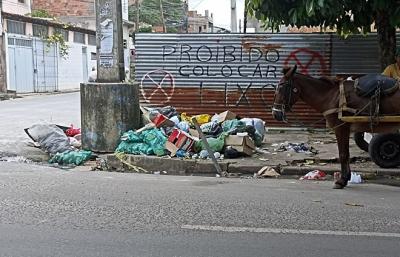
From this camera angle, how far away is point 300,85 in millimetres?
8398

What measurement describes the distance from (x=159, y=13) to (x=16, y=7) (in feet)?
114

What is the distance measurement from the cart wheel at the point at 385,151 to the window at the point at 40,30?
27.7m

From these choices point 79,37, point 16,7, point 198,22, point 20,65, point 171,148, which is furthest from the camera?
point 198,22

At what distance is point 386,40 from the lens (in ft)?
35.6

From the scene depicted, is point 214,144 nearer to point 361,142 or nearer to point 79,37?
point 361,142

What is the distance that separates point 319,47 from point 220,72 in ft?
8.07

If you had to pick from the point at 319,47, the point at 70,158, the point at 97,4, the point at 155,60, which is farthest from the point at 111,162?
the point at 319,47

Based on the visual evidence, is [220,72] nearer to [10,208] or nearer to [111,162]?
[111,162]

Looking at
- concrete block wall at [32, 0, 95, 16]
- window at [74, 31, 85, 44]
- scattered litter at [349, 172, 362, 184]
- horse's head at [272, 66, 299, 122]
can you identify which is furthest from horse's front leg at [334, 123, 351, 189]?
concrete block wall at [32, 0, 95, 16]

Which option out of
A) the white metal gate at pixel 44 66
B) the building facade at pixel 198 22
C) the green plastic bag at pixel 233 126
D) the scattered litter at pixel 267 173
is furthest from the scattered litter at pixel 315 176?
the building facade at pixel 198 22

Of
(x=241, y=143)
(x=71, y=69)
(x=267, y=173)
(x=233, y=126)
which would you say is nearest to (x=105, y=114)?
(x=233, y=126)

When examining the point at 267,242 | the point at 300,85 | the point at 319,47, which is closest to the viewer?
the point at 267,242

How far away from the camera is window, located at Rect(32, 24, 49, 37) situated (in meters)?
33.3

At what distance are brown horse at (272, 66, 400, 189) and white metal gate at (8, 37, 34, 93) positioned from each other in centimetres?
2463
